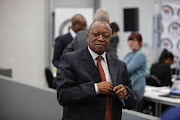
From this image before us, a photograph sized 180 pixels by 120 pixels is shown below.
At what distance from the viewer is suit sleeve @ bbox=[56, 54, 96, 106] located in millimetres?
1615

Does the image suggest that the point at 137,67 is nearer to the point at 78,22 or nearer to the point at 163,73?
the point at 78,22

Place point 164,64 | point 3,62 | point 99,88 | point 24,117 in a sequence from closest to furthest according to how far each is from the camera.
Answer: point 99,88 → point 24,117 → point 164,64 → point 3,62

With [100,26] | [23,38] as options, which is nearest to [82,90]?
[100,26]

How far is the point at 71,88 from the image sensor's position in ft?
5.36

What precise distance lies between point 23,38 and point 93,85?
15.8 ft

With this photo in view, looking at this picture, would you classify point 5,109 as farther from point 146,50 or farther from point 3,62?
point 146,50

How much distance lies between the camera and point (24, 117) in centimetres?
371

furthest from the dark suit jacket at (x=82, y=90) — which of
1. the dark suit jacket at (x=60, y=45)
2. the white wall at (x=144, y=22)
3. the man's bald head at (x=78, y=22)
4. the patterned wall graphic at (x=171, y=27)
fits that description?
the patterned wall graphic at (x=171, y=27)

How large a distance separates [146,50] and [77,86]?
6.57 meters

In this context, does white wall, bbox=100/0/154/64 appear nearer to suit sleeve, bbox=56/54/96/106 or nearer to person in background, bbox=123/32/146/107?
person in background, bbox=123/32/146/107

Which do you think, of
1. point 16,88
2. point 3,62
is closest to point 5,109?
point 16,88

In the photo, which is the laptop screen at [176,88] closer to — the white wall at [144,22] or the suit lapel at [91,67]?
the suit lapel at [91,67]

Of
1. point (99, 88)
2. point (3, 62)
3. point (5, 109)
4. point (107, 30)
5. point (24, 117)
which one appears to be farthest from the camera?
point (3, 62)

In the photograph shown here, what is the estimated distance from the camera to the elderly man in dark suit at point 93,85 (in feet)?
5.32
